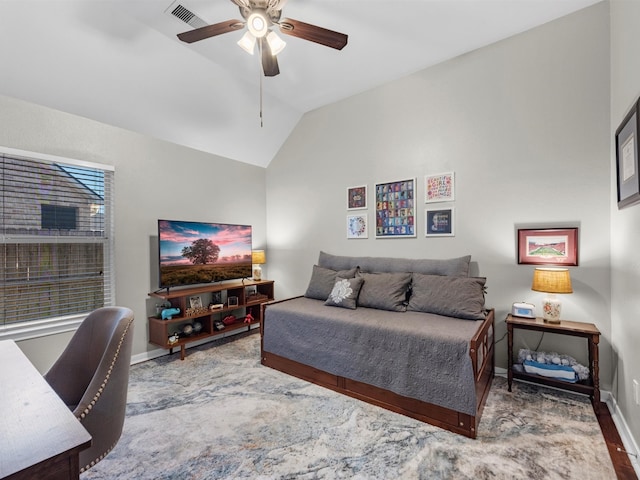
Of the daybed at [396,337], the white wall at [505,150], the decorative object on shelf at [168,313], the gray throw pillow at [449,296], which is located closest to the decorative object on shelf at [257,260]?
the white wall at [505,150]

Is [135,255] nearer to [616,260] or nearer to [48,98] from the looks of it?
[48,98]

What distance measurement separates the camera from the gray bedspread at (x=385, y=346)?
2039 millimetres

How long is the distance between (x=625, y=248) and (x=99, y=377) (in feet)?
10.1

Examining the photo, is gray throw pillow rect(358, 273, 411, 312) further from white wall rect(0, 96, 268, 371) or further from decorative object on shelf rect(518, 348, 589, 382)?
white wall rect(0, 96, 268, 371)

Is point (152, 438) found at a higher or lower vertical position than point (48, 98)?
lower

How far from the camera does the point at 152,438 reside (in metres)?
1.97

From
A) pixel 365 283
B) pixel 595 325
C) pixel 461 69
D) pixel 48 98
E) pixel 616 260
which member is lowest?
pixel 595 325

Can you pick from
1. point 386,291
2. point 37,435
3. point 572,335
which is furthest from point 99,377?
point 572,335

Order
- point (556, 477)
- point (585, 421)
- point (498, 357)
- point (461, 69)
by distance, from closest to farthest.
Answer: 1. point (556, 477)
2. point (585, 421)
3. point (498, 357)
4. point (461, 69)

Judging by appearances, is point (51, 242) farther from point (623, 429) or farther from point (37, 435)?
point (623, 429)

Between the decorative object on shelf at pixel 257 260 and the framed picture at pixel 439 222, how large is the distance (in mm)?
2249

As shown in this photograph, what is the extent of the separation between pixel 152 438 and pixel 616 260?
3463mm

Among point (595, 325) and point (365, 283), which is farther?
point (365, 283)

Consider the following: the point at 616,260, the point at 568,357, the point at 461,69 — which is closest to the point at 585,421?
the point at 568,357
